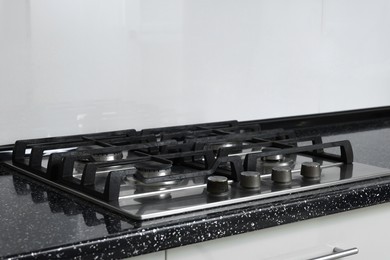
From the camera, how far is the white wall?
5.32 feet

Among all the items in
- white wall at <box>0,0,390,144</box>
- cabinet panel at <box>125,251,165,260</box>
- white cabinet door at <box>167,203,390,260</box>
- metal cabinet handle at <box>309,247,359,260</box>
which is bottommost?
metal cabinet handle at <box>309,247,359,260</box>

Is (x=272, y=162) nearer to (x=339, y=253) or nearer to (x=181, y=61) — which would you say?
(x=339, y=253)

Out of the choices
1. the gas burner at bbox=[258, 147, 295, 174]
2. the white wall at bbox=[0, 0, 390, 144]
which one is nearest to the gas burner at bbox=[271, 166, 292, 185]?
the gas burner at bbox=[258, 147, 295, 174]

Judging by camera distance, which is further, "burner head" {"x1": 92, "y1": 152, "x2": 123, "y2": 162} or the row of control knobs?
"burner head" {"x1": 92, "y1": 152, "x2": 123, "y2": 162}

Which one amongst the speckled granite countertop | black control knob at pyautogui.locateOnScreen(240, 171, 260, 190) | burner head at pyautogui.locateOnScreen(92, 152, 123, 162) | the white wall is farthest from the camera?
the white wall

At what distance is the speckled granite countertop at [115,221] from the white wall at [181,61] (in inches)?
11.7

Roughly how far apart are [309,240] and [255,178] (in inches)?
6.1

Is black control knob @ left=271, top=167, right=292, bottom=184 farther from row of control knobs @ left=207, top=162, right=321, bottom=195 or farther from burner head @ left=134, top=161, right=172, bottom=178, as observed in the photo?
burner head @ left=134, top=161, right=172, bottom=178

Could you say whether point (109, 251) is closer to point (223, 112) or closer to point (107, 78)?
point (107, 78)

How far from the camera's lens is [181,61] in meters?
1.86

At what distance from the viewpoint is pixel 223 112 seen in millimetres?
1962

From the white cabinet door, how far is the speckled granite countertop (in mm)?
33

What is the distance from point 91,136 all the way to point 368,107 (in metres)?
1.05

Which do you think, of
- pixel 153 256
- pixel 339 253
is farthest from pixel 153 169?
pixel 339 253
